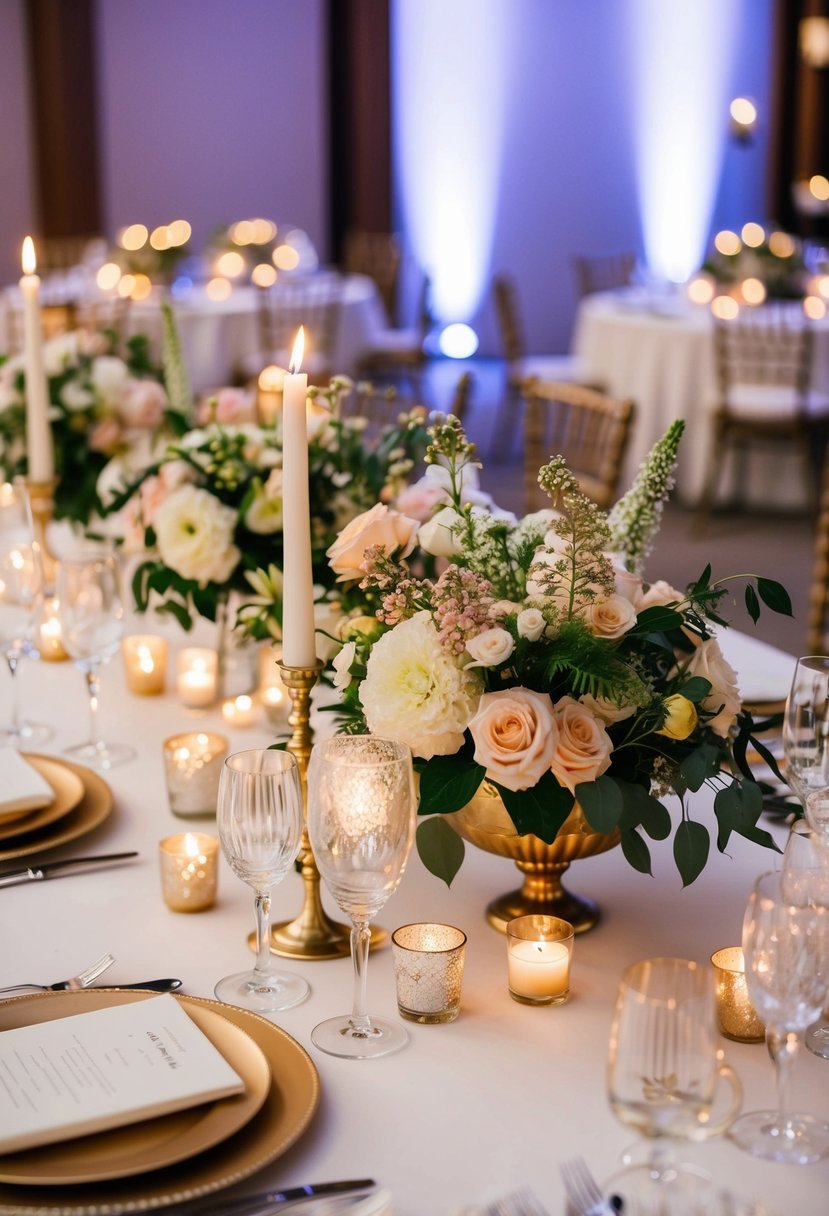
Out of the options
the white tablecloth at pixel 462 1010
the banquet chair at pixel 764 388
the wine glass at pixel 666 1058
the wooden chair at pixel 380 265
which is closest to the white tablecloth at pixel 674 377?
the banquet chair at pixel 764 388

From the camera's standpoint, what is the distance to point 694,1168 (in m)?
0.91

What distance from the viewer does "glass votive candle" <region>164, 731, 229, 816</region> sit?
149cm

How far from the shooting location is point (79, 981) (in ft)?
3.86

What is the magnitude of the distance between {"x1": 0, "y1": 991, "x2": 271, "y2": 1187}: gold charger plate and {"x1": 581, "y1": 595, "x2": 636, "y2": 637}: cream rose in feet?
1.36

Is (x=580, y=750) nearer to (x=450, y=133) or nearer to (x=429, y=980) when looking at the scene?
(x=429, y=980)

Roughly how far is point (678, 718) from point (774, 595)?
19 centimetres

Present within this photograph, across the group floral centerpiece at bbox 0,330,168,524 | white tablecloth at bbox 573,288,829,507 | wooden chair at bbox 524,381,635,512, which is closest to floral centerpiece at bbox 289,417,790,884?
floral centerpiece at bbox 0,330,168,524

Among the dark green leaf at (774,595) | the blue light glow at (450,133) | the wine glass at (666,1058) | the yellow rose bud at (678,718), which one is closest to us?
the wine glass at (666,1058)

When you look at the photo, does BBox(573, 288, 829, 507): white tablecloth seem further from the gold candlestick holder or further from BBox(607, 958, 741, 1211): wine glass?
BBox(607, 958, 741, 1211): wine glass

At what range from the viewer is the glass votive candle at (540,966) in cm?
116

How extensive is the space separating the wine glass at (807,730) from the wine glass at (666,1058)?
1.78 feet

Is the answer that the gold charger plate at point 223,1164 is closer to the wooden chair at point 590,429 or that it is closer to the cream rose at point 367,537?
the cream rose at point 367,537

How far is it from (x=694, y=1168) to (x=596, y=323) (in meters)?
6.14

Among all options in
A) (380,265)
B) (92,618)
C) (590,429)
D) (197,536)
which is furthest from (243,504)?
(380,265)
